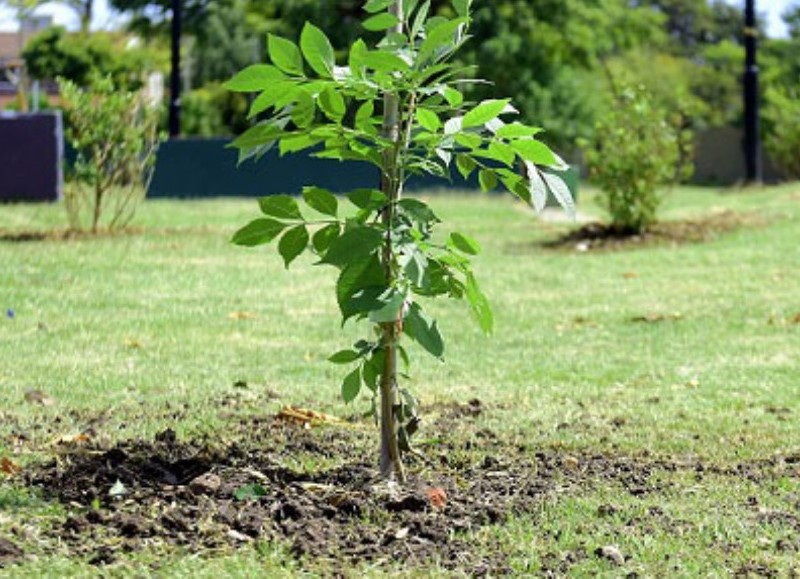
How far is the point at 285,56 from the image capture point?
4246 mm

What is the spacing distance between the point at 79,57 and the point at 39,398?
33122 mm

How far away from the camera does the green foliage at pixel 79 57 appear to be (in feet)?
124

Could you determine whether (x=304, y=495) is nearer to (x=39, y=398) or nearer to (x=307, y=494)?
(x=307, y=494)

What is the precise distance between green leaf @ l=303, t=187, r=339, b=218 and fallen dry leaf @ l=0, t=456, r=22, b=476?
54.0 inches

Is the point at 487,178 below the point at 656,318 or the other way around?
the other way around

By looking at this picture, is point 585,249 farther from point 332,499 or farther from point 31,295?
point 332,499

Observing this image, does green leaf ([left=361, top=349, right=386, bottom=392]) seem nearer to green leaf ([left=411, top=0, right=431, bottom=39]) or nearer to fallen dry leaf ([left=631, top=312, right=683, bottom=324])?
green leaf ([left=411, top=0, right=431, bottom=39])

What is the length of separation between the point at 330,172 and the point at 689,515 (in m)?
16.6

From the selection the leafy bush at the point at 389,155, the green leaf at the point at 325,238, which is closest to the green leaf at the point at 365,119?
the leafy bush at the point at 389,155

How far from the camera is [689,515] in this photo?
14.8 feet

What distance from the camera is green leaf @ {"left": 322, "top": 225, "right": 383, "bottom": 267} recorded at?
14.1 ft

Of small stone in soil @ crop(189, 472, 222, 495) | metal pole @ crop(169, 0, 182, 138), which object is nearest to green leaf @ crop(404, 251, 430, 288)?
small stone in soil @ crop(189, 472, 222, 495)

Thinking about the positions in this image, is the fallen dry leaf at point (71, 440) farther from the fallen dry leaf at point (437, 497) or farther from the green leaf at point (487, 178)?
the green leaf at point (487, 178)

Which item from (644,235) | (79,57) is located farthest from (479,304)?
(79,57)
